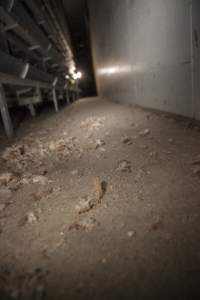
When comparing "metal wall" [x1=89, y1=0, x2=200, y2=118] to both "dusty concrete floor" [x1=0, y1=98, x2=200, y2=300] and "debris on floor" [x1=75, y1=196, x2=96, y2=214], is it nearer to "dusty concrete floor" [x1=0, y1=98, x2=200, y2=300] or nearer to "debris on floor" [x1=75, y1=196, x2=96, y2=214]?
"dusty concrete floor" [x1=0, y1=98, x2=200, y2=300]

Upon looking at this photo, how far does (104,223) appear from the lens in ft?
3.09

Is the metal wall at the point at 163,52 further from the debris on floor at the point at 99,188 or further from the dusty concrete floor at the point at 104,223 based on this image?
the debris on floor at the point at 99,188

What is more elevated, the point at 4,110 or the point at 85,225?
the point at 4,110

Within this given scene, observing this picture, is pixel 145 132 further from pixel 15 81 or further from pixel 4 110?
pixel 15 81

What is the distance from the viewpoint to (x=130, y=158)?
1.60 m

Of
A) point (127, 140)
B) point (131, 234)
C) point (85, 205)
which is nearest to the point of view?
point (131, 234)

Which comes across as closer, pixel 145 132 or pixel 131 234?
pixel 131 234

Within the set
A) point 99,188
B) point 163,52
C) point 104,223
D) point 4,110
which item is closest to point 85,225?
point 104,223

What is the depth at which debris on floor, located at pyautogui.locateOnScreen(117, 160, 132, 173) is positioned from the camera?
4.66ft

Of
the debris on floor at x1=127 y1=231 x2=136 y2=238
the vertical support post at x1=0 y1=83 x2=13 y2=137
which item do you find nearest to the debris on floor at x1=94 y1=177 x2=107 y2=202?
the debris on floor at x1=127 y1=231 x2=136 y2=238

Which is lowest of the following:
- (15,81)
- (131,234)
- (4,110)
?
(131,234)

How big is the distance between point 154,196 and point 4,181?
2.98 ft

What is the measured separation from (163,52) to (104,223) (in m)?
2.05

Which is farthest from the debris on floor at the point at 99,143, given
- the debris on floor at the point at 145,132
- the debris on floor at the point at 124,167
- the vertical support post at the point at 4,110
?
the vertical support post at the point at 4,110
